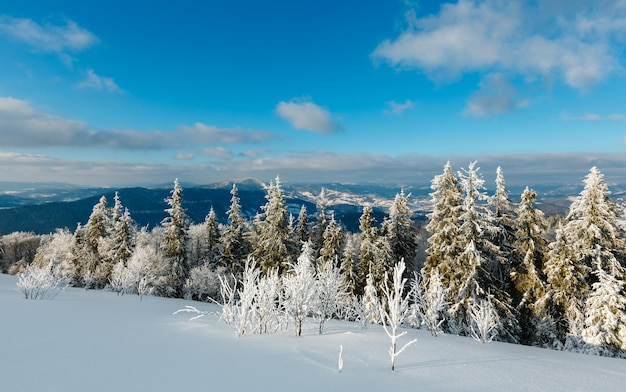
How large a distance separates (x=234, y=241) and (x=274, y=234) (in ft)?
19.7

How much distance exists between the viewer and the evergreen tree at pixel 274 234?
3212 centimetres

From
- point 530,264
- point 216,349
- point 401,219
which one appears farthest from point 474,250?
point 216,349

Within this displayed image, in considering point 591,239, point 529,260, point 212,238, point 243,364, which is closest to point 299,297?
point 243,364

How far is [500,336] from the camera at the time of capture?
21.3m

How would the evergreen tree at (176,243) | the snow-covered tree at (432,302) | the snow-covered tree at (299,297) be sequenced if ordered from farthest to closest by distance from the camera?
the evergreen tree at (176,243)
the snow-covered tree at (432,302)
the snow-covered tree at (299,297)

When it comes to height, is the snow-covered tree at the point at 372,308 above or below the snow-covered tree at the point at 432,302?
below

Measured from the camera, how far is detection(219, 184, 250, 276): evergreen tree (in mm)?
35906

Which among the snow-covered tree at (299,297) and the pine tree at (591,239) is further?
the pine tree at (591,239)

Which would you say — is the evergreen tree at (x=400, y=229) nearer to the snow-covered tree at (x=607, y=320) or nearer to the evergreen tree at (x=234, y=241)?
the snow-covered tree at (x=607, y=320)

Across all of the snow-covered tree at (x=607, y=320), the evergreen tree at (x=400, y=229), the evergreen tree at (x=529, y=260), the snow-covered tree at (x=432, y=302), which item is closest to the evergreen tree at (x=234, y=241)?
the evergreen tree at (x=400, y=229)

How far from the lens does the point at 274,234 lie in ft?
107

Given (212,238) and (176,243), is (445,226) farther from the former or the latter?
(176,243)

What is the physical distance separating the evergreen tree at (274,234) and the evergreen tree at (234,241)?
3363 millimetres

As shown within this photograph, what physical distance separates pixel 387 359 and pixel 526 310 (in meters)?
20.2
